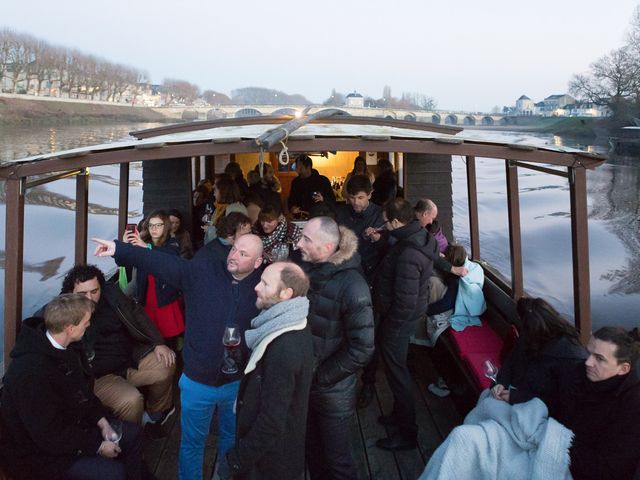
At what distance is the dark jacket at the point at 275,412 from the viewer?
2.22m

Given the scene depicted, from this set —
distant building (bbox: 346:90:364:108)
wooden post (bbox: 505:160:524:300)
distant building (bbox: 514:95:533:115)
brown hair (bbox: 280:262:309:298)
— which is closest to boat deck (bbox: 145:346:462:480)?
wooden post (bbox: 505:160:524:300)

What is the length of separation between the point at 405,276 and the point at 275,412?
1403 mm

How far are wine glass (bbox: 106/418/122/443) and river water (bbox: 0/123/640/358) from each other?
738 centimetres

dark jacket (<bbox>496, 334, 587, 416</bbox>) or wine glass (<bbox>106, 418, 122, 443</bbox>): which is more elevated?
dark jacket (<bbox>496, 334, 587, 416</bbox>)

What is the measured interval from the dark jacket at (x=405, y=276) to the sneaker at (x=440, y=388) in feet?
3.80

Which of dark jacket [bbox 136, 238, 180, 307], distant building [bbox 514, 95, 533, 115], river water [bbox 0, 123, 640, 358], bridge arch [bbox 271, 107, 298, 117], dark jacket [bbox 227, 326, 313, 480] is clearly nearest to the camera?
dark jacket [bbox 227, 326, 313, 480]

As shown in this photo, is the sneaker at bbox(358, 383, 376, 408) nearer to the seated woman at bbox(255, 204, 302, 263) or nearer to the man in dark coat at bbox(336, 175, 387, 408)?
the man in dark coat at bbox(336, 175, 387, 408)

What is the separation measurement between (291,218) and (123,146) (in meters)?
3.97

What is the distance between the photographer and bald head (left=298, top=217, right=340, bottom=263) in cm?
271

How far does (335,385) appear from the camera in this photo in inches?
113

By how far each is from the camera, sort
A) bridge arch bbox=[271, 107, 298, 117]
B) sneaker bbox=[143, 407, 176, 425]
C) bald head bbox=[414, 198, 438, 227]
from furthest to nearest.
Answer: bridge arch bbox=[271, 107, 298, 117]
bald head bbox=[414, 198, 438, 227]
sneaker bbox=[143, 407, 176, 425]

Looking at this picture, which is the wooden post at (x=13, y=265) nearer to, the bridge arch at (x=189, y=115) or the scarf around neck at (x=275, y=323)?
the scarf around neck at (x=275, y=323)

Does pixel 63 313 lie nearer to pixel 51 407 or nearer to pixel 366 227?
pixel 51 407

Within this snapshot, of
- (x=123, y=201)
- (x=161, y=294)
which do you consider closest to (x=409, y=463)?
(x=161, y=294)
